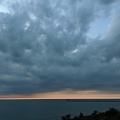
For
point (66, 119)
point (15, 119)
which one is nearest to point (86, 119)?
point (66, 119)

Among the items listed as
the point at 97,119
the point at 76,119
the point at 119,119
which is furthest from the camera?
the point at 76,119

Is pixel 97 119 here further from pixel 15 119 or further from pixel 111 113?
pixel 15 119

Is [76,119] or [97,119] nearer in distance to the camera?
[97,119]

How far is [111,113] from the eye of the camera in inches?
1799

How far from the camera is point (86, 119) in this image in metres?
45.3

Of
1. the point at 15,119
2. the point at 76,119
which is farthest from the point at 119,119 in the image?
the point at 15,119

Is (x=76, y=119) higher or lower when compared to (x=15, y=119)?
lower

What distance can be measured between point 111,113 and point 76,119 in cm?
659

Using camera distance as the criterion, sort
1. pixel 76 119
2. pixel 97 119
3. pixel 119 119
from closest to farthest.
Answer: pixel 119 119 < pixel 97 119 < pixel 76 119

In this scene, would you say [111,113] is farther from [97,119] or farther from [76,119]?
[76,119]

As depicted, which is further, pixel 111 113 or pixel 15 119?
pixel 15 119

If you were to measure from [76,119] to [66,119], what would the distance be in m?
1.93

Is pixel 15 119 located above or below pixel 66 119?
above

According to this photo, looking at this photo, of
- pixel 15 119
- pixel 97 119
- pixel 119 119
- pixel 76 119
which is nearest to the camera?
pixel 119 119
